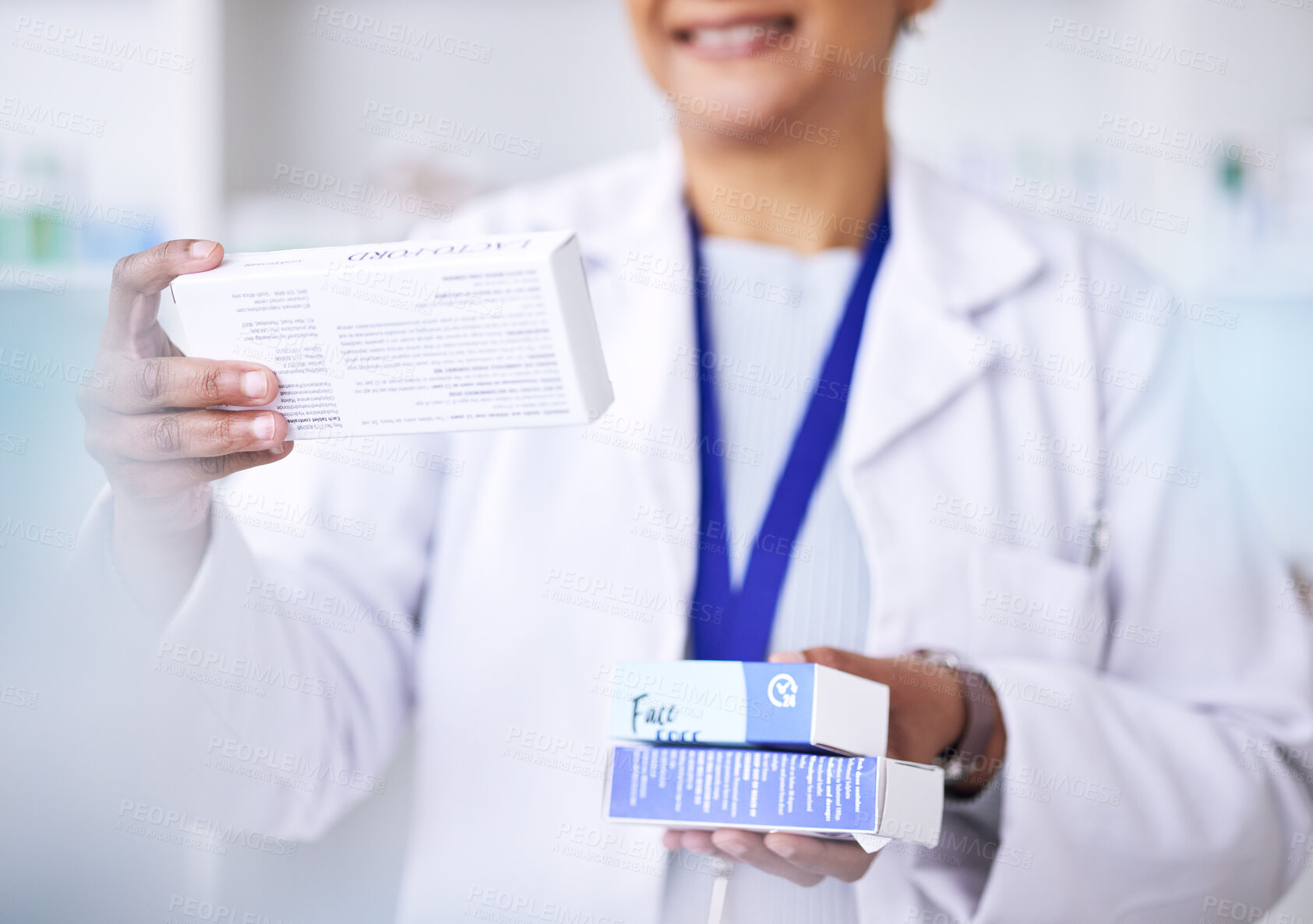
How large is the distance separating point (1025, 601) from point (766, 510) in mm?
269

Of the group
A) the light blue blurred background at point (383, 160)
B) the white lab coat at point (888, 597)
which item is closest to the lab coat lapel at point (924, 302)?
the white lab coat at point (888, 597)

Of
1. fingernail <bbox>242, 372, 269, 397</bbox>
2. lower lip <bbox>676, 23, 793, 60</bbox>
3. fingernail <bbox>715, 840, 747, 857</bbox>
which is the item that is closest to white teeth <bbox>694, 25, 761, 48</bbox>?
lower lip <bbox>676, 23, 793, 60</bbox>

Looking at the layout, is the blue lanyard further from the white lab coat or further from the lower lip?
the lower lip

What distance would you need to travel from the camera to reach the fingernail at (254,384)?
2.15 feet

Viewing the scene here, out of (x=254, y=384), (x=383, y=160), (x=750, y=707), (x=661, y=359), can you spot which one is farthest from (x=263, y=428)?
(x=383, y=160)

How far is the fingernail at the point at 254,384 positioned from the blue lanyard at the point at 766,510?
466 mm

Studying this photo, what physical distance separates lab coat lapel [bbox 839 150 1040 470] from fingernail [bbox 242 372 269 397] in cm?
56

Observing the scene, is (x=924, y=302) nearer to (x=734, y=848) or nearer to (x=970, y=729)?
(x=970, y=729)

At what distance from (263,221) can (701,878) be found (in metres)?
1.32

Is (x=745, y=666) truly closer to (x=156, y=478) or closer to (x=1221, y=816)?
(x=156, y=478)

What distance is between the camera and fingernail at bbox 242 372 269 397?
655 mm

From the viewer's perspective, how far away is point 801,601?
0.99m

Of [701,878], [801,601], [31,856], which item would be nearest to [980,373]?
[801,601]

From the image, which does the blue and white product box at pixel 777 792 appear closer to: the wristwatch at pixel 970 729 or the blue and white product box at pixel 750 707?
the blue and white product box at pixel 750 707
